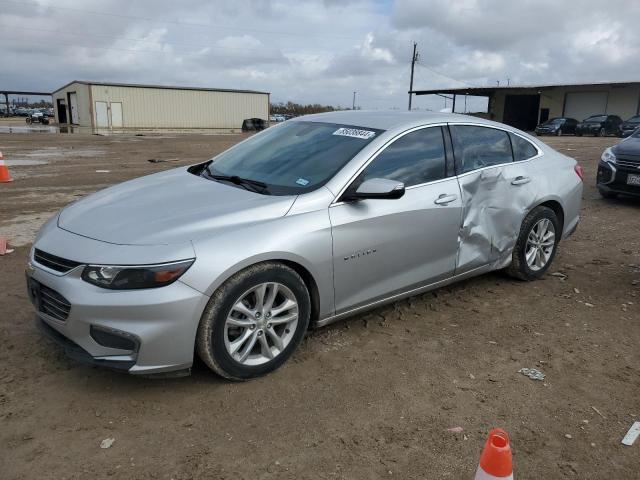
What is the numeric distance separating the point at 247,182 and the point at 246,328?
1.13 metres

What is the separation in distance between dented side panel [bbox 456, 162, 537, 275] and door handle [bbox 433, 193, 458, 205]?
14 centimetres

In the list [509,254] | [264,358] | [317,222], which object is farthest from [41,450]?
[509,254]

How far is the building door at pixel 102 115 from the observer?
45938 mm

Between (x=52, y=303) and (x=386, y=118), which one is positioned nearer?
(x=52, y=303)

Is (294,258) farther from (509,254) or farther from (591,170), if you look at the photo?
(591,170)

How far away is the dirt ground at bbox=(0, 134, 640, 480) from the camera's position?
8.57ft

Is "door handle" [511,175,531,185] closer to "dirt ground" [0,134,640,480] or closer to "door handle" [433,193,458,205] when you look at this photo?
"door handle" [433,193,458,205]

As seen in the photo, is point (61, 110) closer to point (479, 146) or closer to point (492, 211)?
point (479, 146)

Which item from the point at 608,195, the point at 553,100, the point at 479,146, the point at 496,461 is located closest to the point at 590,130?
the point at 553,100

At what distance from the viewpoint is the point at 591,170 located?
13.7m

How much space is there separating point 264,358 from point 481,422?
1.31 metres

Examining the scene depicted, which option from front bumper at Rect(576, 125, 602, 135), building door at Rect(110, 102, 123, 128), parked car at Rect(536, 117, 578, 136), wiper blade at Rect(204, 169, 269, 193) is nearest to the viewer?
wiper blade at Rect(204, 169, 269, 193)

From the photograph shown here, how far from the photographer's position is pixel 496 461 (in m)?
1.84

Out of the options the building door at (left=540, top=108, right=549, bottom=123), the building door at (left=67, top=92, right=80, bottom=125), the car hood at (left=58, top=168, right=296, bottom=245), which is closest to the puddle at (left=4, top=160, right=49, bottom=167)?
the car hood at (left=58, top=168, right=296, bottom=245)
